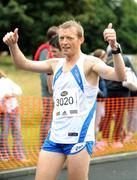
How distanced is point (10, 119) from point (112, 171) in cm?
173

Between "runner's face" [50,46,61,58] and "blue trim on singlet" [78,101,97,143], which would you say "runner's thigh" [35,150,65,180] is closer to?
"blue trim on singlet" [78,101,97,143]

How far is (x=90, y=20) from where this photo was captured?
172 feet

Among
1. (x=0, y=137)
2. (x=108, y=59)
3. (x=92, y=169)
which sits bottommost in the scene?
(x=92, y=169)

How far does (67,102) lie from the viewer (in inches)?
198

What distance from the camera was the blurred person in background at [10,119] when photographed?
7949 millimetres

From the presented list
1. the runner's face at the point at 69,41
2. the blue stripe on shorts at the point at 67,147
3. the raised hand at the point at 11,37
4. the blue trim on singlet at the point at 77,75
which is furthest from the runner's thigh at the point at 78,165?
the raised hand at the point at 11,37

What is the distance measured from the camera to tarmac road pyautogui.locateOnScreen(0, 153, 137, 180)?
24.5 feet

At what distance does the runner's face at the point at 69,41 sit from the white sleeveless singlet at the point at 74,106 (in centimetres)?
14

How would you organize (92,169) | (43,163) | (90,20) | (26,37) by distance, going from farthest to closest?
(90,20)
(26,37)
(92,169)
(43,163)

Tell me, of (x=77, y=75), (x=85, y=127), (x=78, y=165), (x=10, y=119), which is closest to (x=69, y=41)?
(x=77, y=75)

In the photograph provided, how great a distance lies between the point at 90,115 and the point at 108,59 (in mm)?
4630

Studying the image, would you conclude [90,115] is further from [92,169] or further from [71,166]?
[92,169]

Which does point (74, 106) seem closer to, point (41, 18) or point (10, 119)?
point (10, 119)

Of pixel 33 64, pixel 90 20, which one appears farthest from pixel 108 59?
pixel 90 20
